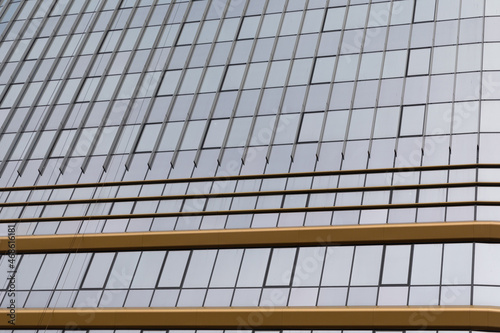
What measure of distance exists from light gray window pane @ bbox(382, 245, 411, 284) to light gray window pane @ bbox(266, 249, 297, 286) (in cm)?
433

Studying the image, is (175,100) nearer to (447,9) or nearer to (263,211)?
(263,211)

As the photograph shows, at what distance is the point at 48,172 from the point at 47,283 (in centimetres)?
885

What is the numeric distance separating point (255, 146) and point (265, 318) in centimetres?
1177

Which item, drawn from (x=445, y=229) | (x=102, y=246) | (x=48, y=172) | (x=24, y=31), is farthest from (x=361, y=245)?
(x=24, y=31)

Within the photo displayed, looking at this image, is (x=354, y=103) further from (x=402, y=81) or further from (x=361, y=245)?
(x=361, y=245)

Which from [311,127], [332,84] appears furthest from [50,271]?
[332,84]

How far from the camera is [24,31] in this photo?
204 ft

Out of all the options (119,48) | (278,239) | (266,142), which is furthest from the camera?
(119,48)

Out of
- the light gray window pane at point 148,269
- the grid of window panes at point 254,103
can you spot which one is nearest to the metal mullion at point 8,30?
the grid of window panes at point 254,103

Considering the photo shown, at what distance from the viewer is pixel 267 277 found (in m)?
40.8

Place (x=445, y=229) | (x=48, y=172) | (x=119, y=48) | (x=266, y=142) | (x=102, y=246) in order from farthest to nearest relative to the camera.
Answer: (x=119, y=48) → (x=48, y=172) → (x=266, y=142) → (x=102, y=246) → (x=445, y=229)

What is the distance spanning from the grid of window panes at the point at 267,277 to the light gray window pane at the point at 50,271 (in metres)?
0.06

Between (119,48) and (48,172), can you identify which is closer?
(48,172)

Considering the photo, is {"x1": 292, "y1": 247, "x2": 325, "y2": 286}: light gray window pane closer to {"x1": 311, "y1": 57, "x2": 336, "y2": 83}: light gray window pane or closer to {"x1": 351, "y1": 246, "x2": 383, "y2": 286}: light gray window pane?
{"x1": 351, "y1": 246, "x2": 383, "y2": 286}: light gray window pane
